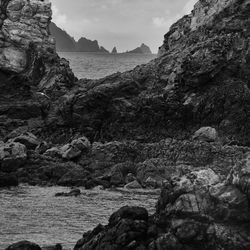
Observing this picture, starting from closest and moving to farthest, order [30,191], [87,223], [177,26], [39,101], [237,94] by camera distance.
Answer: [87,223]
[30,191]
[237,94]
[39,101]
[177,26]

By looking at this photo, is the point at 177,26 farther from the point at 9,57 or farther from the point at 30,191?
the point at 30,191

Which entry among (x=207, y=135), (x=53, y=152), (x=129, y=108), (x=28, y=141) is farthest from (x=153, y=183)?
(x=28, y=141)

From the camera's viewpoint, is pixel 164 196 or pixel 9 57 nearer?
pixel 164 196

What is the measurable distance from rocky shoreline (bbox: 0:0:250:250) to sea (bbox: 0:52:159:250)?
403 cm

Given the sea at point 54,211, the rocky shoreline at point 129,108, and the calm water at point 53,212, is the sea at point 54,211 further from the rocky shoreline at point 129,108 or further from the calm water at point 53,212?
the rocky shoreline at point 129,108

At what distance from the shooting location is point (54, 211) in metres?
39.8

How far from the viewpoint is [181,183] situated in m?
26.4

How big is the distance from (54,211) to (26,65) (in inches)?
2032

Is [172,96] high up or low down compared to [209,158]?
up

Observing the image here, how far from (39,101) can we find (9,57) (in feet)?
34.6

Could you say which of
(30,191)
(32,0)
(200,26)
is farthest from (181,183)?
(32,0)

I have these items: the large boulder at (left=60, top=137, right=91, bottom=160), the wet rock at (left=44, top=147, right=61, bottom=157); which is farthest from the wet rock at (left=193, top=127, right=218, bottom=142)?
the wet rock at (left=44, top=147, right=61, bottom=157)

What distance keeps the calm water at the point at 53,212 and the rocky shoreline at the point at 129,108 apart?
4.60 metres

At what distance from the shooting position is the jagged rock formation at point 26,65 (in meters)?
80.6
